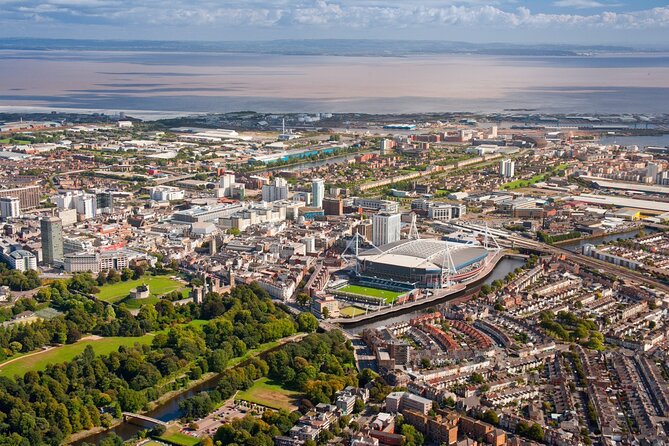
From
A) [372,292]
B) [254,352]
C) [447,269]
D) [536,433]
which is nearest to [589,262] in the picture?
[447,269]

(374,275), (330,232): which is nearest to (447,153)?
(330,232)

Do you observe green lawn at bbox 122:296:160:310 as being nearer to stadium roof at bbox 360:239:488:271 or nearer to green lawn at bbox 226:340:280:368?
green lawn at bbox 226:340:280:368

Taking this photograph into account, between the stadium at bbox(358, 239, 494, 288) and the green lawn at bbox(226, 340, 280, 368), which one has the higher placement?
the stadium at bbox(358, 239, 494, 288)

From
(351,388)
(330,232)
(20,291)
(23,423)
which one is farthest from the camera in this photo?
(330,232)

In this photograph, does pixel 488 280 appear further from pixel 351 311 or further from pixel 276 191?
pixel 276 191

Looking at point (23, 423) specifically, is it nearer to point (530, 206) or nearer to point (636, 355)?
point (636, 355)

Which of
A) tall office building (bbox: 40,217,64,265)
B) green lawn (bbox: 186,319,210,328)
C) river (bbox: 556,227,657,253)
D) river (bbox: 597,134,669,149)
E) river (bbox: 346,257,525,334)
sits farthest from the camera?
river (bbox: 597,134,669,149)

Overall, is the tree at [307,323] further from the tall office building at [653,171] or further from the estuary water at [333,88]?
the estuary water at [333,88]

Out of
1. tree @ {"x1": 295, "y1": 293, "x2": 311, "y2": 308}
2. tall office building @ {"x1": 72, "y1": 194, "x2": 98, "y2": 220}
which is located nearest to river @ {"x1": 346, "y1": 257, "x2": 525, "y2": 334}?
tree @ {"x1": 295, "y1": 293, "x2": 311, "y2": 308}
